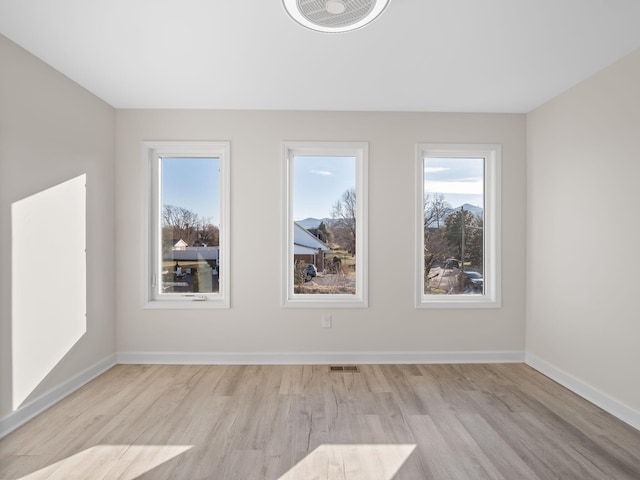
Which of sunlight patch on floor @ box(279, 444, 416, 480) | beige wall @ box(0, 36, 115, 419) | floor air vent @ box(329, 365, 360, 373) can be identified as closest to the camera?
sunlight patch on floor @ box(279, 444, 416, 480)

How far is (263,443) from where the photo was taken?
7.35 ft

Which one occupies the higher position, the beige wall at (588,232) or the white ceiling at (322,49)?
the white ceiling at (322,49)

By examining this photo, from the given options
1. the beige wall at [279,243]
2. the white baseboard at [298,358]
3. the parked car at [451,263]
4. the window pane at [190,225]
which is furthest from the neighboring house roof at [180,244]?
the parked car at [451,263]

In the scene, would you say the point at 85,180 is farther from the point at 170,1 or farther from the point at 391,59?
the point at 391,59

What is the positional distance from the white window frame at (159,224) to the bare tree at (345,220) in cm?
112

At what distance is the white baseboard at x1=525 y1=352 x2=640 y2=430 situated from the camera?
8.19 feet

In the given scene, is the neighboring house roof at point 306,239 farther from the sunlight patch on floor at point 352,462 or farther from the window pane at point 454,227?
the sunlight patch on floor at point 352,462

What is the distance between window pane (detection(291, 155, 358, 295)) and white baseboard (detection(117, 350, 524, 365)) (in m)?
0.66

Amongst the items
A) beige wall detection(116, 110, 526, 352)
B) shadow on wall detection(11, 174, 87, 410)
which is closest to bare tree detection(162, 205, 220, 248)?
beige wall detection(116, 110, 526, 352)

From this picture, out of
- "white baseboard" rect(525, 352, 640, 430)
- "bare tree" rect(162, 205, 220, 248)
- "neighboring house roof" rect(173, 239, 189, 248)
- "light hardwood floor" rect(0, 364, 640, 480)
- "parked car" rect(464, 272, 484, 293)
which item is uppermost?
"bare tree" rect(162, 205, 220, 248)

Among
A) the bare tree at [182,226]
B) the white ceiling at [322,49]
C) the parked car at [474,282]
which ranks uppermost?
the white ceiling at [322,49]

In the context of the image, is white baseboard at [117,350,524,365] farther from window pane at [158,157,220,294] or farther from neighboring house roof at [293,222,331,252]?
neighboring house roof at [293,222,331,252]

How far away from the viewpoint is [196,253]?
12.6ft

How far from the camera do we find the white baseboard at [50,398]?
93.4 inches
